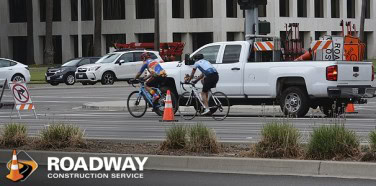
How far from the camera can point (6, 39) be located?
85875 mm

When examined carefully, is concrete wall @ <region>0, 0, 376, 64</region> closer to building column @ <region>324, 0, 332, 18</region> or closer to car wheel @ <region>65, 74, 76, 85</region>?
building column @ <region>324, 0, 332, 18</region>

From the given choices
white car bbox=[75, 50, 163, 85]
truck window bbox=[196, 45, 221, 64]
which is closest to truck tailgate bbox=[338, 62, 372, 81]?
truck window bbox=[196, 45, 221, 64]

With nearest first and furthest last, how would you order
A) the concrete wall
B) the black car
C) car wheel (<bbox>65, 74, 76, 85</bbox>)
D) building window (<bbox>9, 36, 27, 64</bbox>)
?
the black car < car wheel (<bbox>65, 74, 76, 85</bbox>) < the concrete wall < building window (<bbox>9, 36, 27, 64</bbox>)

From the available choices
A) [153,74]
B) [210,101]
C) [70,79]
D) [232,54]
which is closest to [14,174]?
[210,101]

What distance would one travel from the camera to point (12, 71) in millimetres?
44000

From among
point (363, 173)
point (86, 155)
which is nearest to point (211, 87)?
point (86, 155)

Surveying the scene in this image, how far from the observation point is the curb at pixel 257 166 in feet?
39.2

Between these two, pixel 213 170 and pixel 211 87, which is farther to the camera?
pixel 211 87

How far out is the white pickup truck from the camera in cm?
2284

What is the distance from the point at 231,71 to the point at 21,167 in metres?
12.5

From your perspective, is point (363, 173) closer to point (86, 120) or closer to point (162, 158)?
point (162, 158)

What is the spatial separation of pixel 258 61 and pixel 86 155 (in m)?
11.9

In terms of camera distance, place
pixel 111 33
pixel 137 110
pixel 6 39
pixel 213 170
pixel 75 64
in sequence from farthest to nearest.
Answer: pixel 6 39
pixel 111 33
pixel 75 64
pixel 137 110
pixel 213 170

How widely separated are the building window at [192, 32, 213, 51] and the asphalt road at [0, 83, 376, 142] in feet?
143
